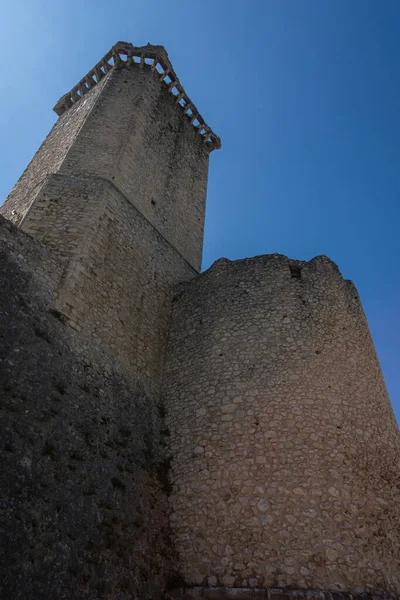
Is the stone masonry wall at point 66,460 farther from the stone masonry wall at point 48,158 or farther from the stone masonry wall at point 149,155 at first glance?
the stone masonry wall at point 149,155

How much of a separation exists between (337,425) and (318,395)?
0.65 metres

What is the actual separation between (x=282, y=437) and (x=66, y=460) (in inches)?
150

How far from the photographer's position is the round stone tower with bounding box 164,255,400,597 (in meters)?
6.25

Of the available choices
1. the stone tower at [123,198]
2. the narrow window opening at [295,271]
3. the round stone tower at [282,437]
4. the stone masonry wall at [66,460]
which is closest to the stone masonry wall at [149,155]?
the stone tower at [123,198]

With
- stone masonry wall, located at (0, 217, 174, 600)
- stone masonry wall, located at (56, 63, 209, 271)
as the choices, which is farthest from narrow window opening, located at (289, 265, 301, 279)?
stone masonry wall, located at (0, 217, 174, 600)

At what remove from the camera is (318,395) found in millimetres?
7875

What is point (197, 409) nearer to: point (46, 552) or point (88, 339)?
point (88, 339)

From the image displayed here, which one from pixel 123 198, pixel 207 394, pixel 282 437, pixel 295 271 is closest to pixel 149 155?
pixel 123 198

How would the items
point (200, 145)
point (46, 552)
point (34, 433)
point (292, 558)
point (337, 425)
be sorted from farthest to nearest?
point (200, 145) → point (337, 425) → point (292, 558) → point (34, 433) → point (46, 552)

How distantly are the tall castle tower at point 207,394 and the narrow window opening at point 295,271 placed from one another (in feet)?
0.09

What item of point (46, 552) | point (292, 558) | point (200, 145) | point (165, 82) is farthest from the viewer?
point (200, 145)


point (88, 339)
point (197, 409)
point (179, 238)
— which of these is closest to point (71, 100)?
point (179, 238)

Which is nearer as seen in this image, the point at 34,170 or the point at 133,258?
the point at 133,258

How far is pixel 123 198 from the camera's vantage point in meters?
10.8
